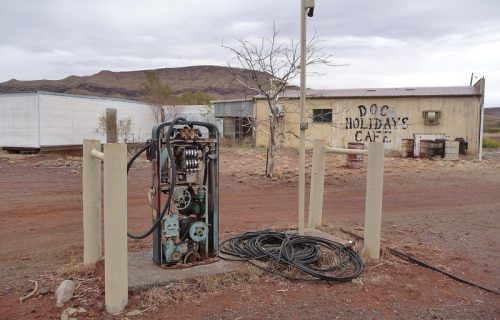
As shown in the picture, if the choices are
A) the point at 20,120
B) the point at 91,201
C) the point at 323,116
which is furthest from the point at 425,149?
the point at 91,201

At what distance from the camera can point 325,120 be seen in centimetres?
2389

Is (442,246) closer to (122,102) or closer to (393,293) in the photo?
(393,293)

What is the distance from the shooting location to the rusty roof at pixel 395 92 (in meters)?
22.0

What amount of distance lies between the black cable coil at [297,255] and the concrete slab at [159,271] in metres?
0.25

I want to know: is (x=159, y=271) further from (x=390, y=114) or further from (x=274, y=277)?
(x=390, y=114)

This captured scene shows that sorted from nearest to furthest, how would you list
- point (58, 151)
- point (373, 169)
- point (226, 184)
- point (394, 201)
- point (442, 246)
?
point (373, 169)
point (442, 246)
point (394, 201)
point (226, 184)
point (58, 151)

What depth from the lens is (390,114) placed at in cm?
2275

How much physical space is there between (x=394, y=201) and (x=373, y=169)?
482 cm

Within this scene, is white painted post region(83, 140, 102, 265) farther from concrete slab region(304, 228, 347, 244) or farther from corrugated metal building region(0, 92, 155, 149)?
corrugated metal building region(0, 92, 155, 149)

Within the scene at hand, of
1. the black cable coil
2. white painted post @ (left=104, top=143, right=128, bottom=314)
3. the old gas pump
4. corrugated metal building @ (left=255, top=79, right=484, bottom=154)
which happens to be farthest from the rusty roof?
white painted post @ (left=104, top=143, right=128, bottom=314)

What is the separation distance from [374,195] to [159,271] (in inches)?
90.6

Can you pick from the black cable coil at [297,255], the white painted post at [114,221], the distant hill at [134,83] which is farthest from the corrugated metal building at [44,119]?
the distant hill at [134,83]

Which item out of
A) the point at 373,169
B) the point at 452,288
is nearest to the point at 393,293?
the point at 452,288

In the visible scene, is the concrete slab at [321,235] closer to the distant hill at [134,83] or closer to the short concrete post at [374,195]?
the short concrete post at [374,195]
